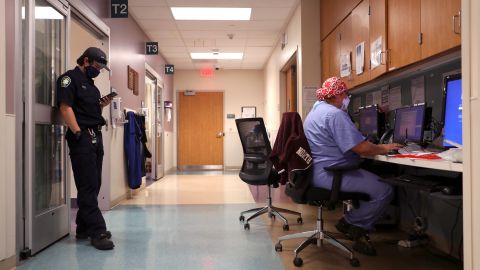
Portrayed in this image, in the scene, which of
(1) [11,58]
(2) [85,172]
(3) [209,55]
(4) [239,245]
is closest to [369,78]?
(4) [239,245]

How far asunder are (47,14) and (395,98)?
3015 mm

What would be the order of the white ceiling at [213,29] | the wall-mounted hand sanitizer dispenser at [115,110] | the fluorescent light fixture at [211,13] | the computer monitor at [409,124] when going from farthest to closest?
the fluorescent light fixture at [211,13]
the white ceiling at [213,29]
the wall-mounted hand sanitizer dispenser at [115,110]
the computer monitor at [409,124]

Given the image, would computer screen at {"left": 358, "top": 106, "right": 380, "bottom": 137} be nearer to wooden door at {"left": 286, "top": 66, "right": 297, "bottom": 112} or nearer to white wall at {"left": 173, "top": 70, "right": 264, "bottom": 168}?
wooden door at {"left": 286, "top": 66, "right": 297, "bottom": 112}

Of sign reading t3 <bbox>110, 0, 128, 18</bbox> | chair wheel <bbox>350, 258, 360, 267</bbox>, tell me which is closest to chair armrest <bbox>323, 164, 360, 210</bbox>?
chair wheel <bbox>350, 258, 360, 267</bbox>

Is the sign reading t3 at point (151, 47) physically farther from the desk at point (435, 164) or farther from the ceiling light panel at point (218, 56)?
the desk at point (435, 164)

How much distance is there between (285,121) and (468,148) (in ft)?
4.27

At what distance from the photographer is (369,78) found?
3430 millimetres

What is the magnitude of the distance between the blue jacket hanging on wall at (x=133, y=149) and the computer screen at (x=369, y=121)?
2876 mm

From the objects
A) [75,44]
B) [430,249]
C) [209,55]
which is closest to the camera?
[430,249]

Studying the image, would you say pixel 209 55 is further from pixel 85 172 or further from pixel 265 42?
pixel 85 172

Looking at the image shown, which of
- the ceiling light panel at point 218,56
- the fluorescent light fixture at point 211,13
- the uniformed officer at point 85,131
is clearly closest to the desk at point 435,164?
the uniformed officer at point 85,131

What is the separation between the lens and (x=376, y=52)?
127 inches

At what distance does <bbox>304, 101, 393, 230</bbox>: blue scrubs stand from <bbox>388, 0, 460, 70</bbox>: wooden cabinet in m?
0.65

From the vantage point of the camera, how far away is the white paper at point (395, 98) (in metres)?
3.52
